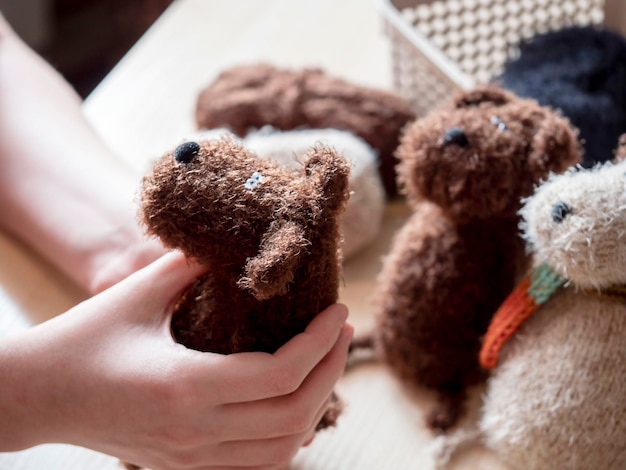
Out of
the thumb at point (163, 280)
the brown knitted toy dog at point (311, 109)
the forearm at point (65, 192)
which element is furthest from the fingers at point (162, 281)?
the brown knitted toy dog at point (311, 109)

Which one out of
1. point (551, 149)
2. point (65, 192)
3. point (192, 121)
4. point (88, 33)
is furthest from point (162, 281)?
point (88, 33)

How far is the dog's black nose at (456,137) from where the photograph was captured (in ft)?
1.83

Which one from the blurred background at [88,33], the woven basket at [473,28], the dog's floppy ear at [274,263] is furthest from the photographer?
the blurred background at [88,33]

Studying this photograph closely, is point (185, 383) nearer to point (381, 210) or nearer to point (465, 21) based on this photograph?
point (381, 210)

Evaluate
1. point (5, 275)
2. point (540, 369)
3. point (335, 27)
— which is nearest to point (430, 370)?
point (540, 369)

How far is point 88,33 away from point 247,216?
1265 mm

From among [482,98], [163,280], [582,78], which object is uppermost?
[163,280]

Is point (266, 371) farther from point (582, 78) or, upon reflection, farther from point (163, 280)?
point (582, 78)

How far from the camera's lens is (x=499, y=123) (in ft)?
1.86

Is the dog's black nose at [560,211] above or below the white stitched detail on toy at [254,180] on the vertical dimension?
below

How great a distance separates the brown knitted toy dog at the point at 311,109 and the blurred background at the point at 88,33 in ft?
2.55

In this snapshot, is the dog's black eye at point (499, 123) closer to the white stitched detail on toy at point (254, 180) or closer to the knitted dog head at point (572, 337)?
the knitted dog head at point (572, 337)

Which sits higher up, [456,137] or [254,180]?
[254,180]

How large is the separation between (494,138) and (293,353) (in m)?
0.24
